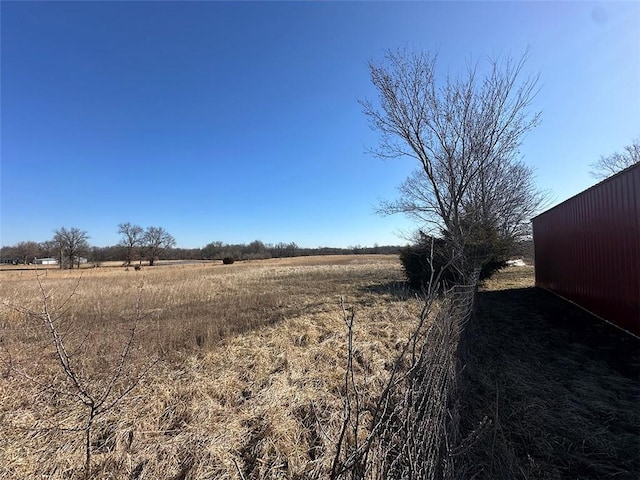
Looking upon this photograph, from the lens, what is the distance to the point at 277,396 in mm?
3752

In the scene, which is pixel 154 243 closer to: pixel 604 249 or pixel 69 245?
pixel 69 245

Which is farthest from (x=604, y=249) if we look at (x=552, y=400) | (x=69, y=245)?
(x=69, y=245)

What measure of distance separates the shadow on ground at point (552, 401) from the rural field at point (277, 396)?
0.02m

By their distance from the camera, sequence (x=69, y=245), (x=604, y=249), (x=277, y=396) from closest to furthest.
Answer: (x=277, y=396) < (x=604, y=249) < (x=69, y=245)

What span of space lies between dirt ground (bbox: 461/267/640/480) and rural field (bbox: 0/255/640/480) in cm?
2

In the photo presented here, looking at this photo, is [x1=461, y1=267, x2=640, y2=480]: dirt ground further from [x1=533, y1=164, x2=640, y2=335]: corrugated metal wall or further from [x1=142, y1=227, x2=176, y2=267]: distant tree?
[x1=142, y1=227, x2=176, y2=267]: distant tree

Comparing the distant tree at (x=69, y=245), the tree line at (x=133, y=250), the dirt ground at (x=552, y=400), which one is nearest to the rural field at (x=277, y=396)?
the dirt ground at (x=552, y=400)

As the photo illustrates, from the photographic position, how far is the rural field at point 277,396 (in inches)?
106

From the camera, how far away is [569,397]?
393 centimetres

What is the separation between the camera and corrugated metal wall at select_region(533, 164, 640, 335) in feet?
19.5

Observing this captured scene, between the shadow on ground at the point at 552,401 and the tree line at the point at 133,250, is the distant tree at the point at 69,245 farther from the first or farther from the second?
the shadow on ground at the point at 552,401

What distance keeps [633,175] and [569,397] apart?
4.35 m

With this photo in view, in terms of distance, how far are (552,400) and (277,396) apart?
128 inches

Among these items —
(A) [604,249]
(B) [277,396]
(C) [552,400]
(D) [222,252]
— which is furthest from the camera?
(D) [222,252]
